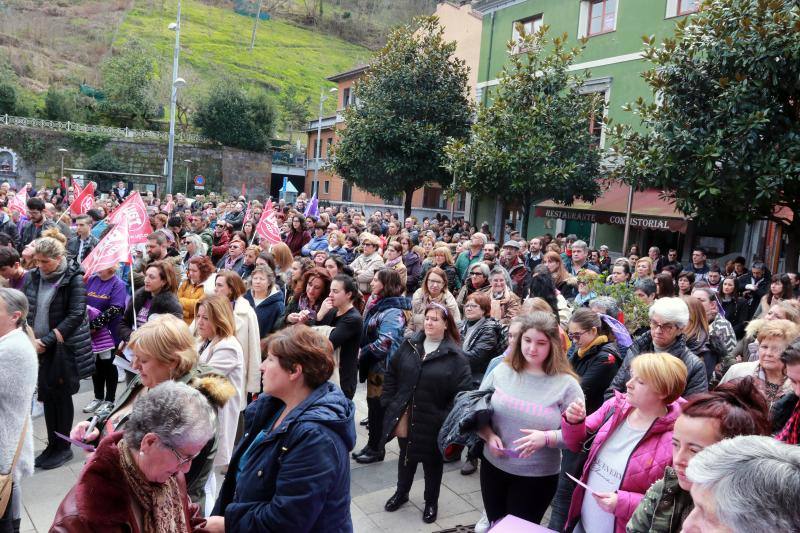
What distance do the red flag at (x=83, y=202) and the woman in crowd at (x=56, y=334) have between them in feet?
26.0

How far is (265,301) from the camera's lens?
614 centimetres

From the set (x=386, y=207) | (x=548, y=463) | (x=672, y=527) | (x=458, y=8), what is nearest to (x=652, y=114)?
(x=548, y=463)

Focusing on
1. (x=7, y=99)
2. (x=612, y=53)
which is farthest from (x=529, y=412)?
(x=7, y=99)

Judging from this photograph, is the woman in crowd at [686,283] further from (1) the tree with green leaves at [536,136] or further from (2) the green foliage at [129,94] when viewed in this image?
(2) the green foliage at [129,94]

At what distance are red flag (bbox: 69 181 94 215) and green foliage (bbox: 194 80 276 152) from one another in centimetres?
3191

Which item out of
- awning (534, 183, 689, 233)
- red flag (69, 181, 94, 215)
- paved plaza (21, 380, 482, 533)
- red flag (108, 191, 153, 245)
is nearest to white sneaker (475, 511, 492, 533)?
paved plaza (21, 380, 482, 533)

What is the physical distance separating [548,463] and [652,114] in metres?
9.83

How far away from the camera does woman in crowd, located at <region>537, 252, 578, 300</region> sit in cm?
827

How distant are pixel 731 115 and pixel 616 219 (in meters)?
7.02

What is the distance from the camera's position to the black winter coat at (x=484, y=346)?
5.04m

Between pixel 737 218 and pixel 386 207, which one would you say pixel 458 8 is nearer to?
pixel 386 207

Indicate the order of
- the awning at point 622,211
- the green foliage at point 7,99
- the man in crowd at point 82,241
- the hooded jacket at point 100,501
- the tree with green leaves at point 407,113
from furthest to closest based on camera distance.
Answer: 1. the green foliage at point 7,99
2. the tree with green leaves at point 407,113
3. the awning at point 622,211
4. the man in crowd at point 82,241
5. the hooded jacket at point 100,501

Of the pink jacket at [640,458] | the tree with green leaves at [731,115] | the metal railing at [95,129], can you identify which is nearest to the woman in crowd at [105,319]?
the pink jacket at [640,458]

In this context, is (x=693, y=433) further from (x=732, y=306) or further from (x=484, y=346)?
(x=732, y=306)
